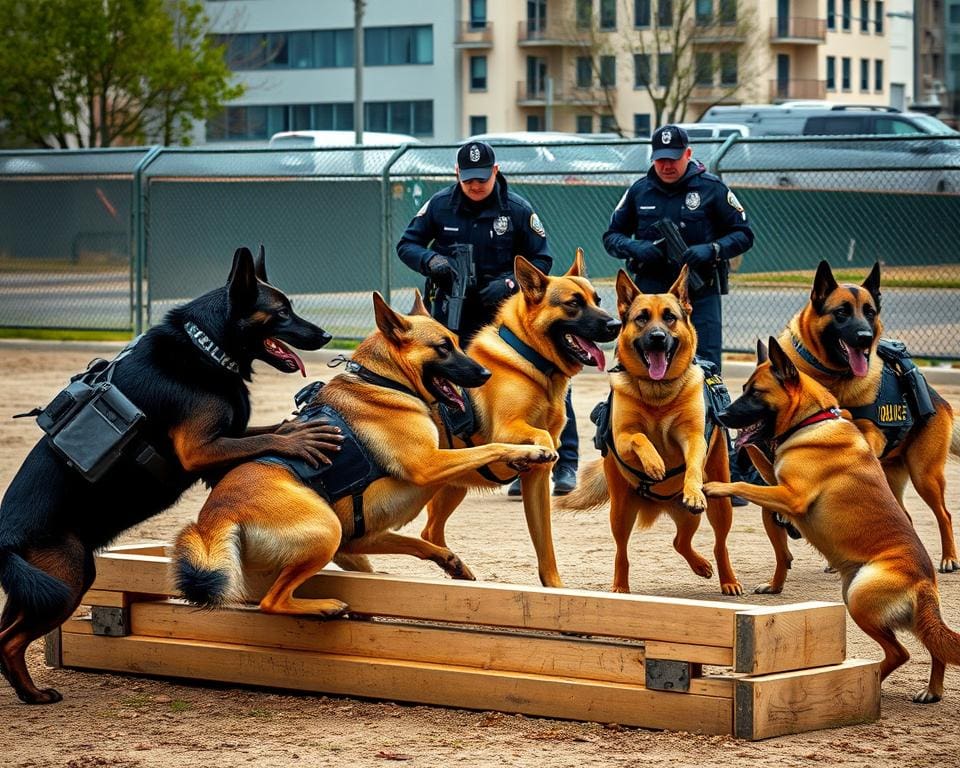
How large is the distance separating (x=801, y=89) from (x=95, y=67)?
3788 cm

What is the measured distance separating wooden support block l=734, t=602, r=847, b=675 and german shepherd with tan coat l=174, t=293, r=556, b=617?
1160 mm

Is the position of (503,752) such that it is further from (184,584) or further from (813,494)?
(813,494)

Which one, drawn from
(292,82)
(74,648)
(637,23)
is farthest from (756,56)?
(74,648)

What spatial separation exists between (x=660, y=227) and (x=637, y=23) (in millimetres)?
50102

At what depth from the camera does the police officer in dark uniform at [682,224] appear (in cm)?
853

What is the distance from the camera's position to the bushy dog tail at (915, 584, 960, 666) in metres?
4.81

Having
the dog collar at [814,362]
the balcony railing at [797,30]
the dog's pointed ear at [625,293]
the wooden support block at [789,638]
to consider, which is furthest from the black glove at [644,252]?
the balcony railing at [797,30]

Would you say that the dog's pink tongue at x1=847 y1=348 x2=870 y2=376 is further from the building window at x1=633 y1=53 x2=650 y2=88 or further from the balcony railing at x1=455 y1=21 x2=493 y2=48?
the balcony railing at x1=455 y1=21 x2=493 y2=48

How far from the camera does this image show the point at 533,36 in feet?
201

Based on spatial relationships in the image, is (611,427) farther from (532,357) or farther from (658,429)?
(532,357)

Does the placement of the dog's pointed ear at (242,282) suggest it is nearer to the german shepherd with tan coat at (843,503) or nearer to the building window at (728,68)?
the german shepherd with tan coat at (843,503)

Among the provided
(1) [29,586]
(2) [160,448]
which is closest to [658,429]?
(2) [160,448]

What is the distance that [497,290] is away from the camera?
8023 millimetres

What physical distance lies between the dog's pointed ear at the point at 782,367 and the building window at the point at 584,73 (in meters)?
A: 55.3
